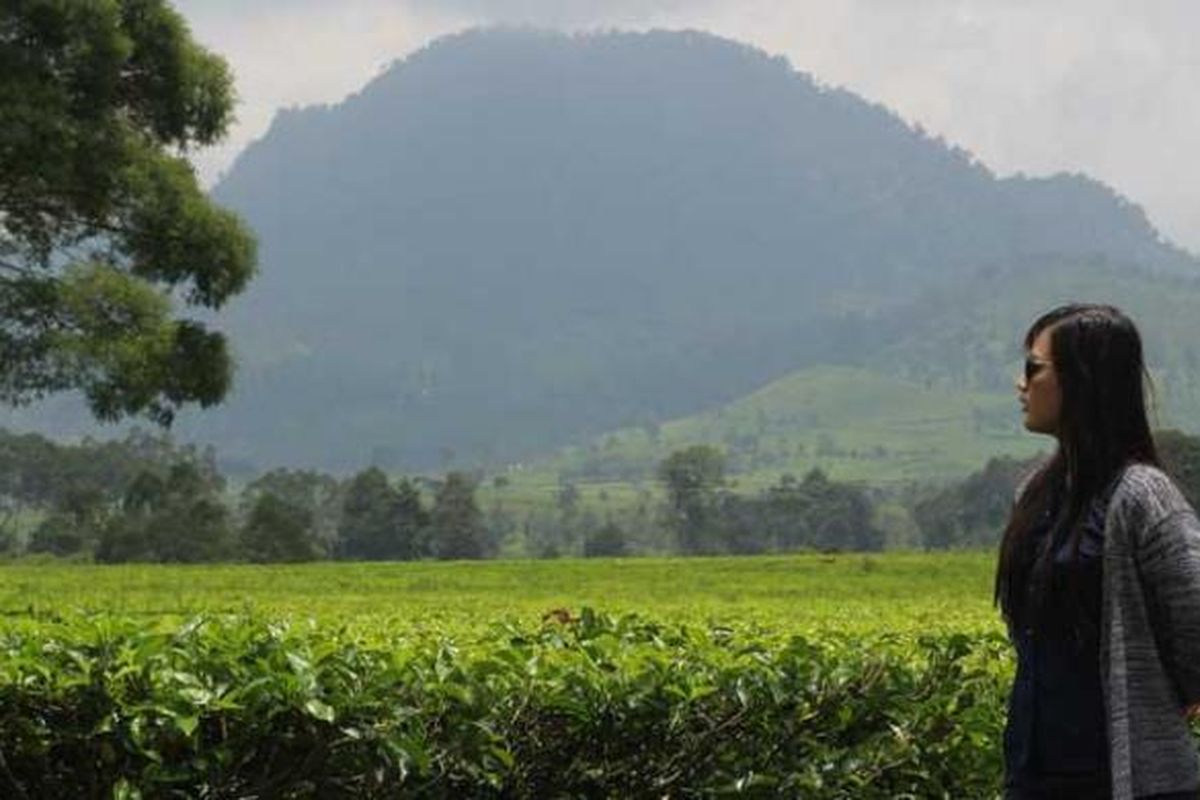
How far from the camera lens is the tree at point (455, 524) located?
241ft

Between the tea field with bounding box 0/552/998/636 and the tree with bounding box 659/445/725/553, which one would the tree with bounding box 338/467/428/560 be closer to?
the tree with bounding box 659/445/725/553

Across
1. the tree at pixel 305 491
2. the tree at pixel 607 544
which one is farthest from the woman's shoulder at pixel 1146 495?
the tree at pixel 305 491

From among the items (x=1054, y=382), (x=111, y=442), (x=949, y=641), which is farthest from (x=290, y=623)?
(x=111, y=442)

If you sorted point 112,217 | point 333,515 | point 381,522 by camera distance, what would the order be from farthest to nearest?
point 333,515, point 381,522, point 112,217

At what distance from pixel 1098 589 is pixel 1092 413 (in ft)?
1.30

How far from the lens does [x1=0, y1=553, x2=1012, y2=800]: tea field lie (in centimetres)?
378

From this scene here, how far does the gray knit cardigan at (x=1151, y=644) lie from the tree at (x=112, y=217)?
1400 centimetres

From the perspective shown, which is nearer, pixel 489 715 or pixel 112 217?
pixel 489 715

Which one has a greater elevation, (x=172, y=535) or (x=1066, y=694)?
(x=172, y=535)

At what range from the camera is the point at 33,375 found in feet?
57.3

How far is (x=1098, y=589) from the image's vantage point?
11.6 ft

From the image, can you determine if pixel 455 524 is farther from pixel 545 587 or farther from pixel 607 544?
pixel 545 587

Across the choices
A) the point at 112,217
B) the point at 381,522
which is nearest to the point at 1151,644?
the point at 112,217

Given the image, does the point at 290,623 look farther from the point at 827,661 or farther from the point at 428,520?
the point at 428,520
